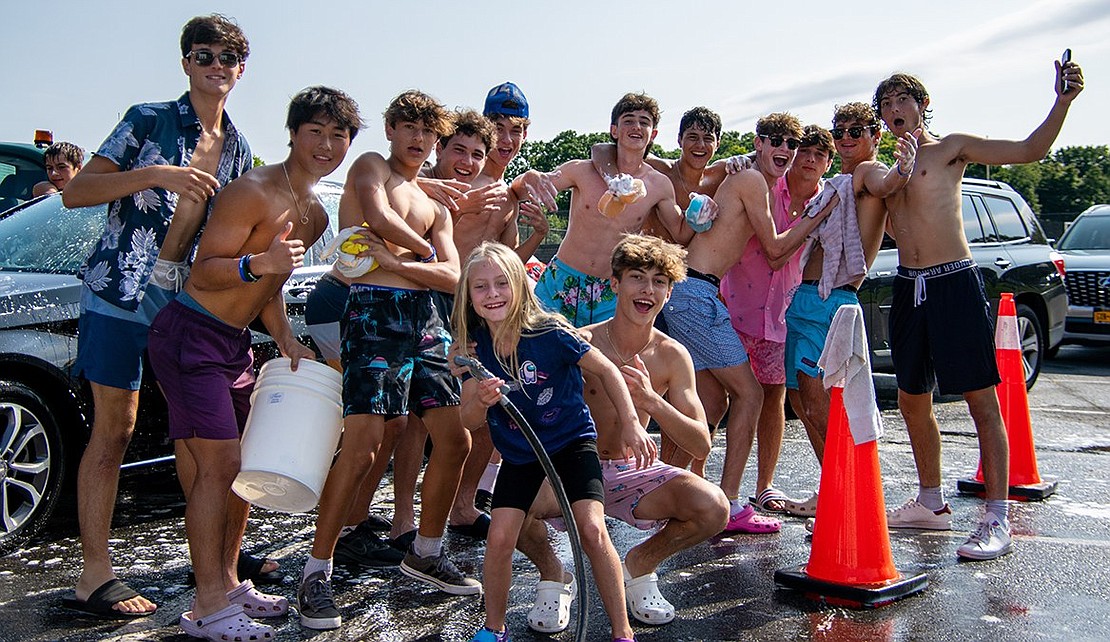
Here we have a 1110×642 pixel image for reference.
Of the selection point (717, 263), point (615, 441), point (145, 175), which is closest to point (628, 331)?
point (615, 441)

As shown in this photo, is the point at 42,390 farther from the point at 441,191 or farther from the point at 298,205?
the point at 441,191

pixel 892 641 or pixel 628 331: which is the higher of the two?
pixel 628 331

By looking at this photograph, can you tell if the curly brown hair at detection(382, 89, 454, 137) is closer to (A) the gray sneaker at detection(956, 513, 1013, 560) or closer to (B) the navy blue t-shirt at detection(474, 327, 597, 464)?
(B) the navy blue t-shirt at detection(474, 327, 597, 464)

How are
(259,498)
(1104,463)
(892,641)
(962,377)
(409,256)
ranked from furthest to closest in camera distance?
(1104,463)
(962,377)
(409,256)
(259,498)
(892,641)

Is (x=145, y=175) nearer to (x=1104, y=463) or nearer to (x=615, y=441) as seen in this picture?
(x=615, y=441)

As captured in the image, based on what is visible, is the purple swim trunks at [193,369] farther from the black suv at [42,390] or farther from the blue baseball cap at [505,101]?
the blue baseball cap at [505,101]

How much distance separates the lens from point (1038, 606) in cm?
400

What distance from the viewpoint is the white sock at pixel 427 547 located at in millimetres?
4191

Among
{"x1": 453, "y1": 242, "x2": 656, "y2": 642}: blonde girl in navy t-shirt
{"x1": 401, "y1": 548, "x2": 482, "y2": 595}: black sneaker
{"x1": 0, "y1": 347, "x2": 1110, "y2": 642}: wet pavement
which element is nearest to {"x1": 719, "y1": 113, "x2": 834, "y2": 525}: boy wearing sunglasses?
{"x1": 0, "y1": 347, "x2": 1110, "y2": 642}: wet pavement

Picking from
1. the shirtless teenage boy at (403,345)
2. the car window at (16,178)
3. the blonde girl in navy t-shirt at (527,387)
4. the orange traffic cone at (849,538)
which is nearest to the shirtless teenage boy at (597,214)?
the shirtless teenage boy at (403,345)

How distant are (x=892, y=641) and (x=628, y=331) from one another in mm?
1439

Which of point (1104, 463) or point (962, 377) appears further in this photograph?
point (1104, 463)

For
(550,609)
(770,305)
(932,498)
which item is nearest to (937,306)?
(770,305)

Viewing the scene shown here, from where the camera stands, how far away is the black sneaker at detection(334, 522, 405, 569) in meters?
4.52
